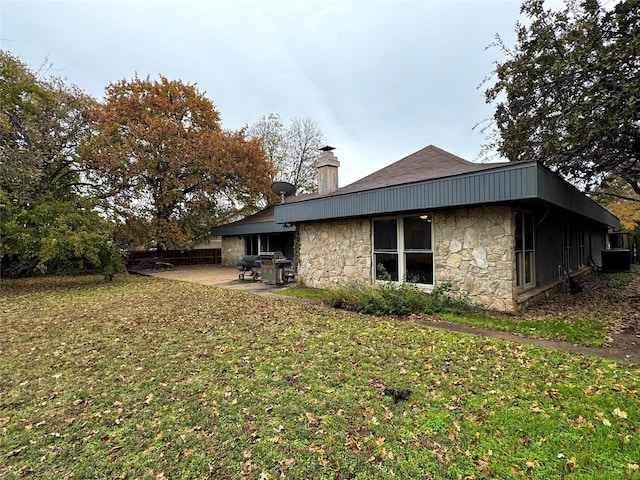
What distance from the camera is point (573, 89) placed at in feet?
21.8

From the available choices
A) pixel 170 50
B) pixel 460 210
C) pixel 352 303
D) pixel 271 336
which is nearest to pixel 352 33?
pixel 170 50

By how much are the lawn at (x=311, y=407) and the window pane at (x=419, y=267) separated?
2111 mm

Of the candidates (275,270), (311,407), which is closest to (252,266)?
(275,270)

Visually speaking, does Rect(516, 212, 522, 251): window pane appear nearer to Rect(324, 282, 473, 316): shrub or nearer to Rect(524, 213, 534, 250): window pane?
Rect(524, 213, 534, 250): window pane

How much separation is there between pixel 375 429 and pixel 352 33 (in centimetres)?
1164

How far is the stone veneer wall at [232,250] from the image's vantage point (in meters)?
19.3

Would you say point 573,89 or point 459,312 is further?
point 573,89

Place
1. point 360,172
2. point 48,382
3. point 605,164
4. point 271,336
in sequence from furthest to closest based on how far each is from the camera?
1. point 360,172
2. point 605,164
3. point 271,336
4. point 48,382

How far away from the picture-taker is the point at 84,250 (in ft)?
33.1

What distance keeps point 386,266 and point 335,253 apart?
162 cm

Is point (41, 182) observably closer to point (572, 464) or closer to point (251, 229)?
point (251, 229)

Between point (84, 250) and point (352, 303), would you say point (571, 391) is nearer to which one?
point (352, 303)

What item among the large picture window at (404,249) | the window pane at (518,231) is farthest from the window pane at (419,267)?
the window pane at (518,231)

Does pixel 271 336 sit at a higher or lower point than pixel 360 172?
lower
